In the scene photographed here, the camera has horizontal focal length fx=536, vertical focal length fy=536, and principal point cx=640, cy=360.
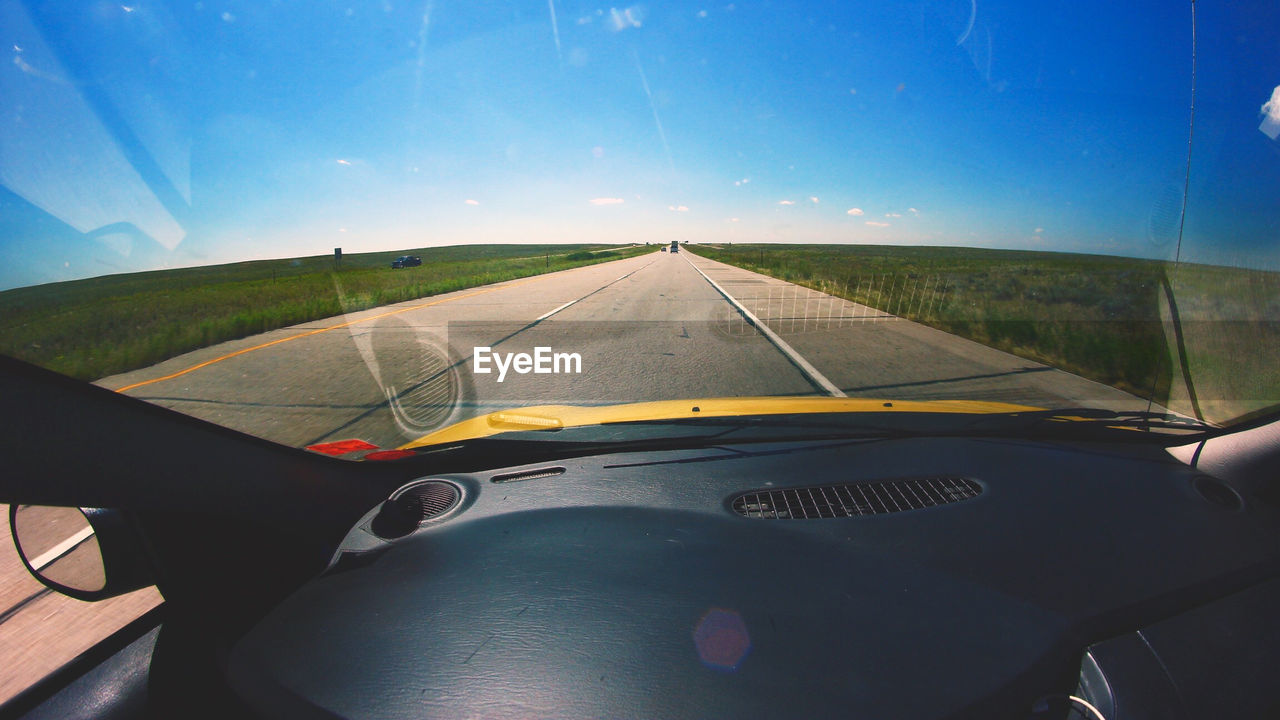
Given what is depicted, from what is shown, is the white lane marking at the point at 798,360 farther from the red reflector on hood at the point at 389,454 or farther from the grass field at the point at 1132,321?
the red reflector on hood at the point at 389,454

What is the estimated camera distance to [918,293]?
16.7 meters

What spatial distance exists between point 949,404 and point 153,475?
3767mm

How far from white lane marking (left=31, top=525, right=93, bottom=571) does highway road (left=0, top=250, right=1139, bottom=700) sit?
39 centimetres

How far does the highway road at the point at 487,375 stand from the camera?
2.14 m

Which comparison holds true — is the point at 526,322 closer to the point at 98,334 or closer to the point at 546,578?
the point at 98,334

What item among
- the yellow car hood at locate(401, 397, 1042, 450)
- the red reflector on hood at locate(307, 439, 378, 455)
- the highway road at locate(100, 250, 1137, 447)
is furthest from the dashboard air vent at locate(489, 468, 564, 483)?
the highway road at locate(100, 250, 1137, 447)

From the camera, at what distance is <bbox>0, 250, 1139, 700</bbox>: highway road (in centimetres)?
214

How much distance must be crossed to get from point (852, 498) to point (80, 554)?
2.52 metres

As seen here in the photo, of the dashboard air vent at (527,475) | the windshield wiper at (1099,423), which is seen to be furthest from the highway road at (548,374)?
the dashboard air vent at (527,475)

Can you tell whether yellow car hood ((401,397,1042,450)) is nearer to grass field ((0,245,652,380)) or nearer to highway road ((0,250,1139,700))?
highway road ((0,250,1139,700))

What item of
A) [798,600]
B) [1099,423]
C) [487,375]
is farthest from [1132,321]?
[798,600]

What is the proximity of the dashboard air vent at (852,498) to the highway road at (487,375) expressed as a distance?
90.1 inches

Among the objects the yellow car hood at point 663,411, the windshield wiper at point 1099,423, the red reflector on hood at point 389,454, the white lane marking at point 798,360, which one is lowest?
the white lane marking at point 798,360

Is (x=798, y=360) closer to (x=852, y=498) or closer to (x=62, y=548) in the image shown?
(x=852, y=498)
